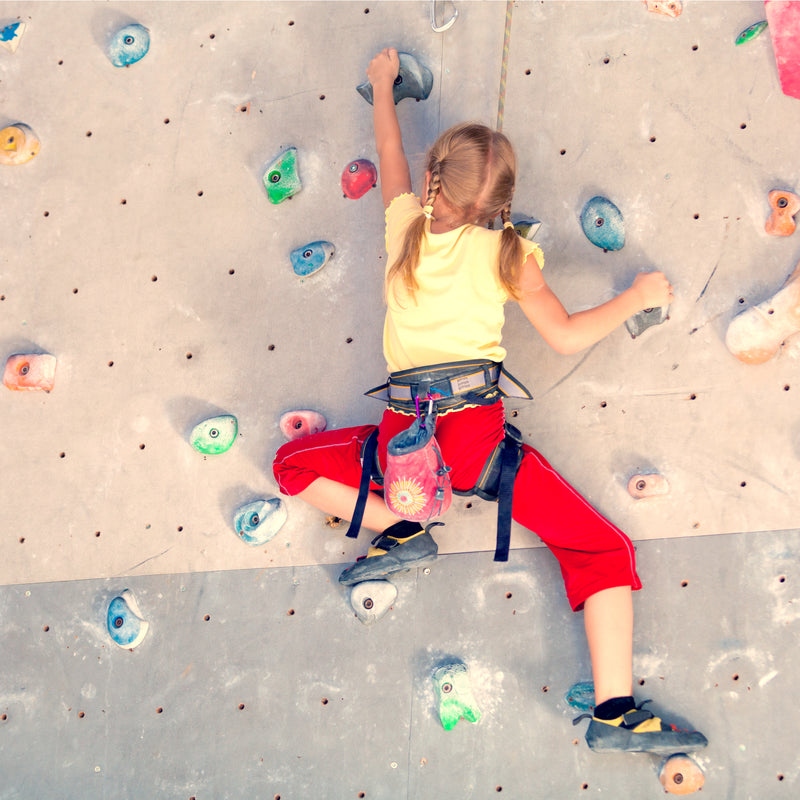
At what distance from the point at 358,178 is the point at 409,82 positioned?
0.30 m

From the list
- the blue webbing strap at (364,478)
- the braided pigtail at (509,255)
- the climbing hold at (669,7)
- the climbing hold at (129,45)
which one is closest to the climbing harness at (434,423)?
the blue webbing strap at (364,478)

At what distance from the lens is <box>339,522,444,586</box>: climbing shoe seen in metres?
1.92

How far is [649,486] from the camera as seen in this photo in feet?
6.34

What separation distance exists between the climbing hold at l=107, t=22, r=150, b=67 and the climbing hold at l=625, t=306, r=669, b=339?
1706 mm

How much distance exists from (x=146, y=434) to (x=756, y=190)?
6.20ft

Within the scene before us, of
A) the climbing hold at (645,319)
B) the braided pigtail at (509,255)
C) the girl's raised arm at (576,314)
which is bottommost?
the climbing hold at (645,319)

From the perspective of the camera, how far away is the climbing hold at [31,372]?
2.16 m

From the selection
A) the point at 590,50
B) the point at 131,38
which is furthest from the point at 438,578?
the point at 131,38

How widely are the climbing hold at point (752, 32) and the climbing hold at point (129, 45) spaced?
69.2 inches

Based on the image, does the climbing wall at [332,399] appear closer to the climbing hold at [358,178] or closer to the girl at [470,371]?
the climbing hold at [358,178]

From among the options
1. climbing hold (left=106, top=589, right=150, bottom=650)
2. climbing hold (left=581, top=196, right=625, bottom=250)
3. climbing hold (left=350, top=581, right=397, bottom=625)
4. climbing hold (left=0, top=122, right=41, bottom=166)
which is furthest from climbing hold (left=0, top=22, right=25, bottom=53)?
climbing hold (left=350, top=581, right=397, bottom=625)

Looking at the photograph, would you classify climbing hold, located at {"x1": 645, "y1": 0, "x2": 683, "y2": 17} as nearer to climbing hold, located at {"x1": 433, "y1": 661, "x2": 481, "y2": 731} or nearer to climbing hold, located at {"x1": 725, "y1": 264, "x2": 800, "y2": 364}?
climbing hold, located at {"x1": 725, "y1": 264, "x2": 800, "y2": 364}

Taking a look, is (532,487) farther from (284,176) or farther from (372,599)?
(284,176)

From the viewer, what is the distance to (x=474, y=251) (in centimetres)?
162
